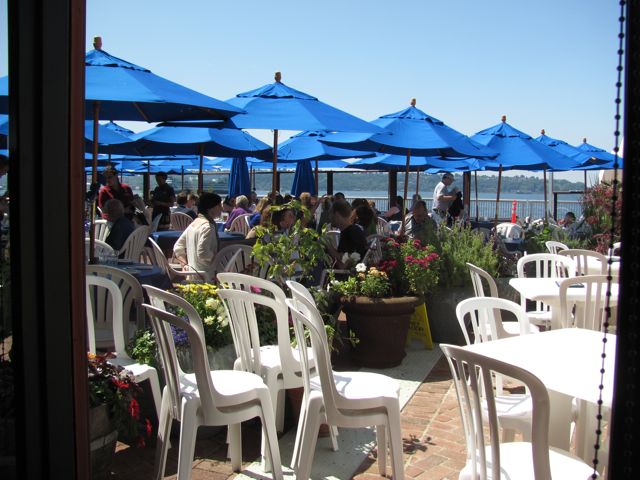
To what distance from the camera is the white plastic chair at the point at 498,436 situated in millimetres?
1950

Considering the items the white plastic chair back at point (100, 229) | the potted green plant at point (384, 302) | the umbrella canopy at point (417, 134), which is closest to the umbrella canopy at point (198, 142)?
the white plastic chair back at point (100, 229)

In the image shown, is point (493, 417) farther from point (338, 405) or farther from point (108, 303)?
point (108, 303)

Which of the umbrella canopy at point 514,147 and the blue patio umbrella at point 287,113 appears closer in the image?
the blue patio umbrella at point 287,113

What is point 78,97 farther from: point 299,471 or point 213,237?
point 213,237

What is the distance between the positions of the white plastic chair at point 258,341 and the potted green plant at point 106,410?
0.68m

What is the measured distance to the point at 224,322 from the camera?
3.73 metres

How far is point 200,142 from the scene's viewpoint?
11.0 meters

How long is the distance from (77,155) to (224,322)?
226 cm

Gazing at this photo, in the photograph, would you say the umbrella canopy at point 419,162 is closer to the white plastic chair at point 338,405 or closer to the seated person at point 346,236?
the seated person at point 346,236

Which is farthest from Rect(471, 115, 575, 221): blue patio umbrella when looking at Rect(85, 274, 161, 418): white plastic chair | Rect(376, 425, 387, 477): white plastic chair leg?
Rect(85, 274, 161, 418): white plastic chair

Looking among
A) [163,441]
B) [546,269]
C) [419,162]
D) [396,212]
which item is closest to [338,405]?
[163,441]

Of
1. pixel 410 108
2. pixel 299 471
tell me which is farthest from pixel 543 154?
pixel 299 471

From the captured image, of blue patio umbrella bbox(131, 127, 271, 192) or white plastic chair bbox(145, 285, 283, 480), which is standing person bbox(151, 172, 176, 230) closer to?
blue patio umbrella bbox(131, 127, 271, 192)

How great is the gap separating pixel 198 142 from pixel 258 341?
796 cm
